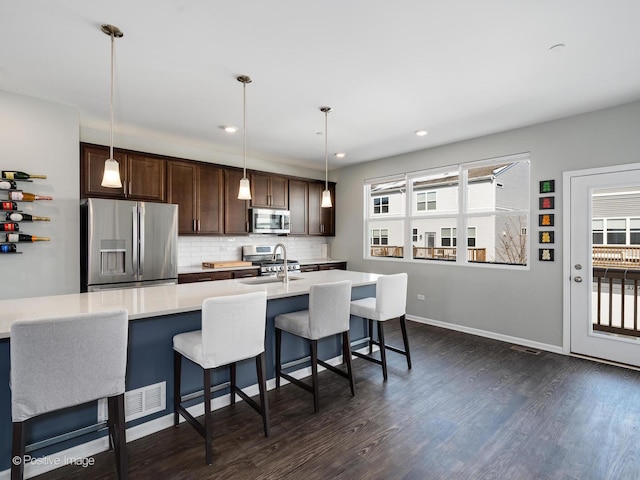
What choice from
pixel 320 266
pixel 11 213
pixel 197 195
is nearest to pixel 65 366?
pixel 11 213

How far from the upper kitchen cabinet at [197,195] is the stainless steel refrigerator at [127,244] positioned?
1.42ft

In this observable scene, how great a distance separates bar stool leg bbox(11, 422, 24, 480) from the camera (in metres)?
1.49

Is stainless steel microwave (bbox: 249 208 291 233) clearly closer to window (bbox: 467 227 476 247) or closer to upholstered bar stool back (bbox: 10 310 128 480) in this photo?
window (bbox: 467 227 476 247)

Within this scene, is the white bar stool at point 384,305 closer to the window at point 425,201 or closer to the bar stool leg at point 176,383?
the bar stool leg at point 176,383

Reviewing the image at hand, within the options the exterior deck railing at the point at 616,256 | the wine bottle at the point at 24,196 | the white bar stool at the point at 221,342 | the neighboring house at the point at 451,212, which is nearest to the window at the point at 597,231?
the exterior deck railing at the point at 616,256

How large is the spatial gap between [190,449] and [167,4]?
106 inches

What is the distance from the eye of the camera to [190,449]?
2100mm

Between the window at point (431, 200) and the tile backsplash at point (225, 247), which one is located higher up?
the window at point (431, 200)

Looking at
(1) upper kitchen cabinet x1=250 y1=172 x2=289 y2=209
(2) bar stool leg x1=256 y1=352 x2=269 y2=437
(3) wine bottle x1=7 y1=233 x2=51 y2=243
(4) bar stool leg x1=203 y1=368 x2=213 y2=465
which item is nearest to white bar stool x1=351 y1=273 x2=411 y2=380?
(2) bar stool leg x1=256 y1=352 x2=269 y2=437

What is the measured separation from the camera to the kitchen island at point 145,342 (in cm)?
182

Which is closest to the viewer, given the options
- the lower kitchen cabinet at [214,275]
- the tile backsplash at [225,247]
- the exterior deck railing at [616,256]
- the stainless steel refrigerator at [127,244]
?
the exterior deck railing at [616,256]

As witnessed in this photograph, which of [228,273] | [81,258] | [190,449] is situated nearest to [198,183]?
[228,273]

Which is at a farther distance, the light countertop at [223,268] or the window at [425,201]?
the window at [425,201]

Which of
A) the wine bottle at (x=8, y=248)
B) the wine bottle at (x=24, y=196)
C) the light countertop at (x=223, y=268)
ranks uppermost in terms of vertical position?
the wine bottle at (x=24, y=196)
